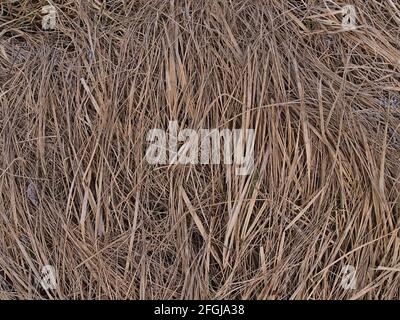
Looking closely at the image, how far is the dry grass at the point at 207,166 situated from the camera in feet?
4.55

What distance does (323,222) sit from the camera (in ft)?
4.59

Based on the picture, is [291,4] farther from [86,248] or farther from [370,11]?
[86,248]

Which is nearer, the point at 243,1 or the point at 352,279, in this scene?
→ the point at 352,279

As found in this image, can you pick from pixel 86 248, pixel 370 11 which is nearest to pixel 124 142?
pixel 86 248

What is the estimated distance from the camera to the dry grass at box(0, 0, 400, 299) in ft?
4.55

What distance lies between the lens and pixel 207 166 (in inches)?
57.1

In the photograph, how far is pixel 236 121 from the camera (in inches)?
57.5
